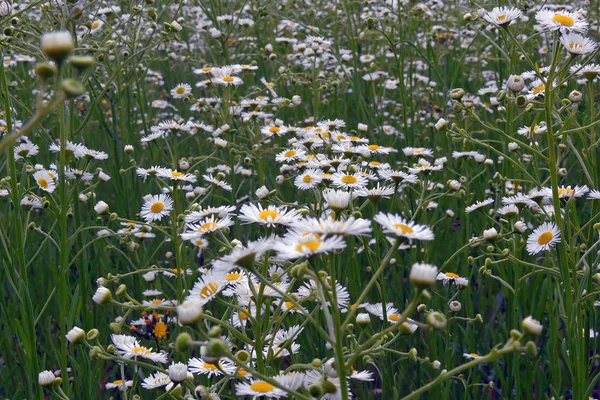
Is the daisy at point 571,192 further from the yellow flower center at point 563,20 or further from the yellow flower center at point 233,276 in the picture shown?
the yellow flower center at point 233,276

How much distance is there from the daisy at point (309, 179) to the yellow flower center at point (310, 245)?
102 cm

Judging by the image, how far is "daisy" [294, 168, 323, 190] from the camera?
227 cm

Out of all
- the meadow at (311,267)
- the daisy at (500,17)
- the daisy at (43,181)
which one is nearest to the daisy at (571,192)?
the meadow at (311,267)

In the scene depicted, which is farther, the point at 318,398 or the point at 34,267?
the point at 34,267

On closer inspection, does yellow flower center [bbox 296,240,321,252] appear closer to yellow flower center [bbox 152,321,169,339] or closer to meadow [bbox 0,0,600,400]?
meadow [bbox 0,0,600,400]

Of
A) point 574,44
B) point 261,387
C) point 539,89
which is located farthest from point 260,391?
point 539,89

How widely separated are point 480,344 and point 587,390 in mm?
935

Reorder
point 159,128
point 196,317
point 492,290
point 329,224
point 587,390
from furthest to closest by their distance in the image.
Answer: point 159,128
point 492,290
point 587,390
point 329,224
point 196,317

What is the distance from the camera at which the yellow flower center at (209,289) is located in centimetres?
161

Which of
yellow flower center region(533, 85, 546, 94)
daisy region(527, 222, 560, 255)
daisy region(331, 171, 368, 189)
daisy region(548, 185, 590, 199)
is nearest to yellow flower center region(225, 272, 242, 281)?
daisy region(331, 171, 368, 189)

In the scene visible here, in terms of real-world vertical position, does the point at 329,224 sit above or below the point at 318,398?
above

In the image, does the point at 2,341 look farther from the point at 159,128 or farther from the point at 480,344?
the point at 480,344

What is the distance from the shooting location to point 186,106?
634 cm

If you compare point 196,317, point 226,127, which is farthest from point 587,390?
point 226,127
